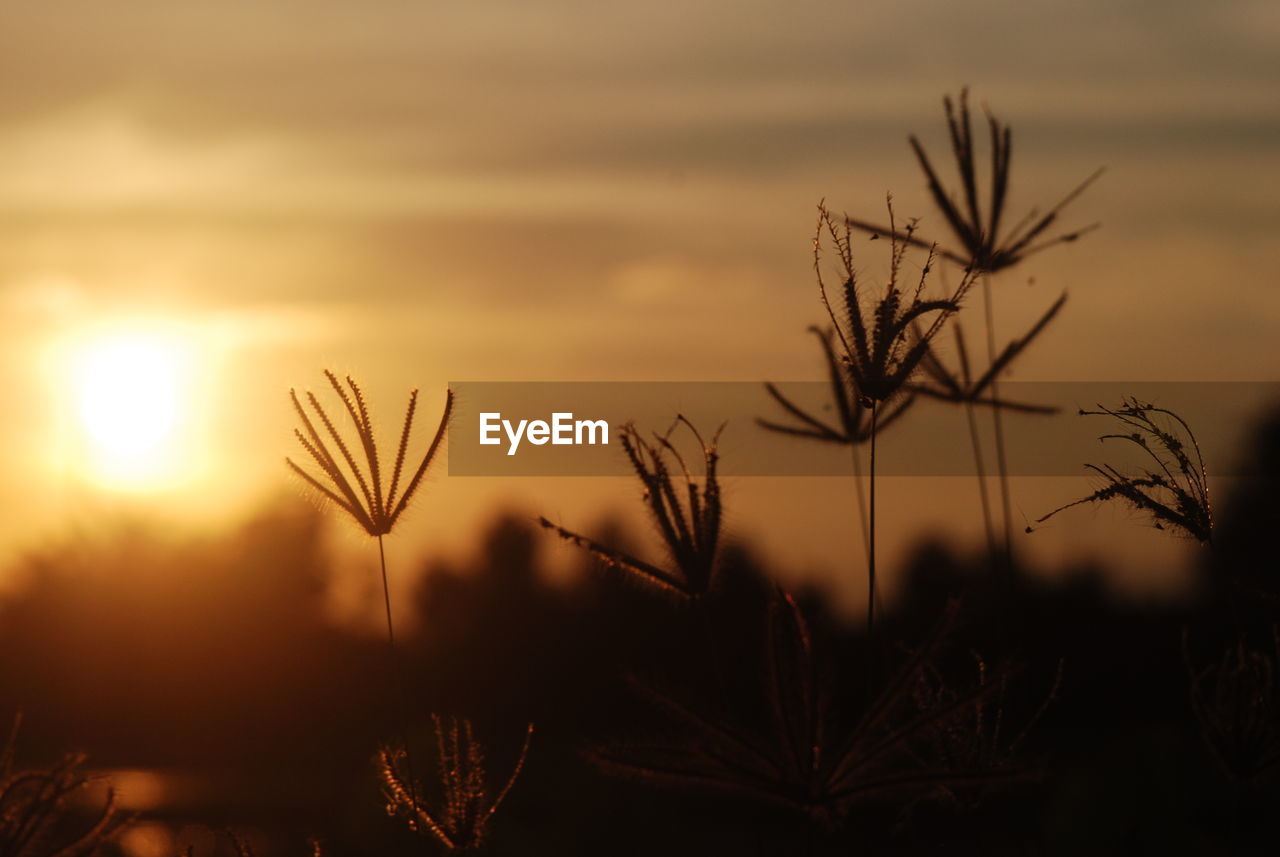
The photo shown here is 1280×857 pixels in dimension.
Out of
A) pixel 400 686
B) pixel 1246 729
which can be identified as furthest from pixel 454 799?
pixel 1246 729

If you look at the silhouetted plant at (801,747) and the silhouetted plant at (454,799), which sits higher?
the silhouetted plant at (801,747)

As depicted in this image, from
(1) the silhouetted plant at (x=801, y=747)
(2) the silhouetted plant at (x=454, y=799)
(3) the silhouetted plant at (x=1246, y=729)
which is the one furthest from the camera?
(3) the silhouetted plant at (x=1246, y=729)

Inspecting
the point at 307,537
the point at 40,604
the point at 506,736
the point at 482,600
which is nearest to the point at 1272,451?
the point at 506,736

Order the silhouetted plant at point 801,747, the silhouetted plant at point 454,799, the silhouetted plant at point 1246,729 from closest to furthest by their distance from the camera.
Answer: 1. the silhouetted plant at point 801,747
2. the silhouetted plant at point 454,799
3. the silhouetted plant at point 1246,729

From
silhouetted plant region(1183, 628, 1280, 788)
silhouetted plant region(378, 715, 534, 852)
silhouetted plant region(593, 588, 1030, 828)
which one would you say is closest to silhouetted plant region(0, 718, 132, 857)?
silhouetted plant region(378, 715, 534, 852)

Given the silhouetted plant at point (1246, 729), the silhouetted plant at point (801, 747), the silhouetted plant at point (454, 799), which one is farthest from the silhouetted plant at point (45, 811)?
the silhouetted plant at point (1246, 729)

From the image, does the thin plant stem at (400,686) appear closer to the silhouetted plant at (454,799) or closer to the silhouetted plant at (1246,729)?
the silhouetted plant at (454,799)
